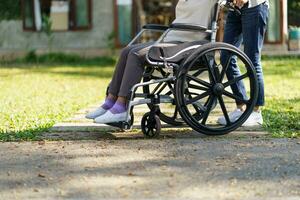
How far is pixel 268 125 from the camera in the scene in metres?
6.89

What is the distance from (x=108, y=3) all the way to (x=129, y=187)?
652 inches

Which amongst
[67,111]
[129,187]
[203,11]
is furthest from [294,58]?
[129,187]

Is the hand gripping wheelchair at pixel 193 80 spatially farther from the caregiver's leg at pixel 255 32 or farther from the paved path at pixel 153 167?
the caregiver's leg at pixel 255 32

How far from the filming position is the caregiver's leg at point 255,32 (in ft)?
21.9

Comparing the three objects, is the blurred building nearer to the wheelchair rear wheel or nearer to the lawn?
the lawn

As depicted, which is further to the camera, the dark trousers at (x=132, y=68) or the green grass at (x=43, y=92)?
the green grass at (x=43, y=92)

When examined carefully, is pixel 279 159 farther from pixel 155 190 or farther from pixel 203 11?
pixel 203 11

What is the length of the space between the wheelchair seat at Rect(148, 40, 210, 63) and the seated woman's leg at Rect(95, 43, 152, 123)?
0.24ft

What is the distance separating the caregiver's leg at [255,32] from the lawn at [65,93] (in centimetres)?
52

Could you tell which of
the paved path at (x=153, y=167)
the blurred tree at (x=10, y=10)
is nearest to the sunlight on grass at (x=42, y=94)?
the paved path at (x=153, y=167)

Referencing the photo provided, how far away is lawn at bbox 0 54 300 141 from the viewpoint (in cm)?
711

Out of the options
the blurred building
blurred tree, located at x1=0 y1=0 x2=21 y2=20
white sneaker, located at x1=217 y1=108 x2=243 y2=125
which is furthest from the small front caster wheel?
blurred tree, located at x1=0 y1=0 x2=21 y2=20

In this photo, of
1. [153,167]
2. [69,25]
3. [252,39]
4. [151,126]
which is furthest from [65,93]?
[69,25]

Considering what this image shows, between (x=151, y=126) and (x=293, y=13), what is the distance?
48.3 ft
